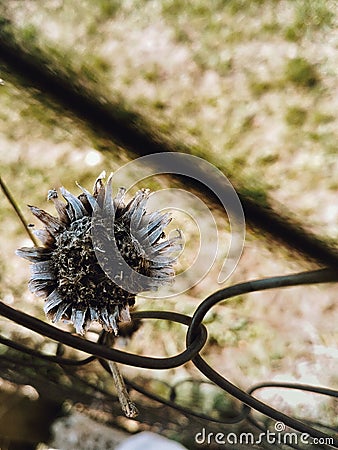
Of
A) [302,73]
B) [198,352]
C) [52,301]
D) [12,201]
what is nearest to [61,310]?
[52,301]

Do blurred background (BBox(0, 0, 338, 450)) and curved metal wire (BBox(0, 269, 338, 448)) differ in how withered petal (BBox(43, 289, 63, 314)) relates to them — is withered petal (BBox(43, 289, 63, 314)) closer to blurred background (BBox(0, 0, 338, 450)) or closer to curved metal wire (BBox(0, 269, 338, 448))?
curved metal wire (BBox(0, 269, 338, 448))

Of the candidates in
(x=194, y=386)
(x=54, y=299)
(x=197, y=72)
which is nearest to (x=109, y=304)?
(x=54, y=299)

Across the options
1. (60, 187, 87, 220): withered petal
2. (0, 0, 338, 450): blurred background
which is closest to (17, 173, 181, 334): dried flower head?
(60, 187, 87, 220): withered petal

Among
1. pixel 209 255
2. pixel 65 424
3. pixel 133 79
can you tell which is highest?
pixel 133 79

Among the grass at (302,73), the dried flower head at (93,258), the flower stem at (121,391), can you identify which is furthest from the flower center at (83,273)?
the grass at (302,73)

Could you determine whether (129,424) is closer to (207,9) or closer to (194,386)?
(194,386)
